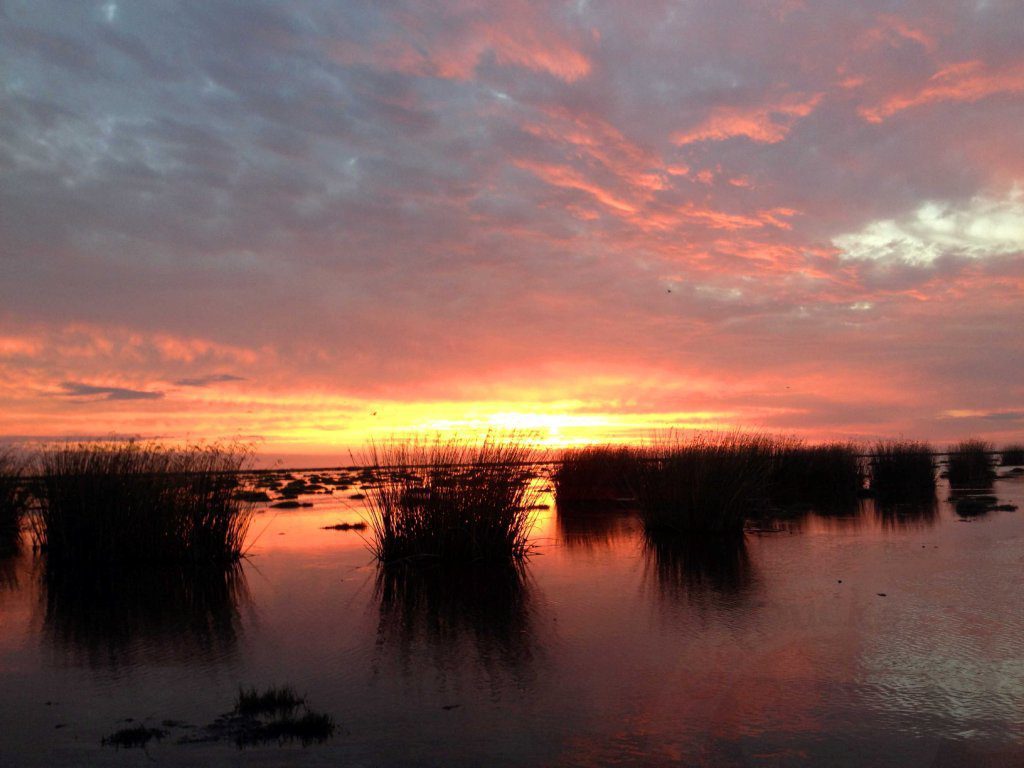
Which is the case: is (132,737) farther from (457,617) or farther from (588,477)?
(588,477)

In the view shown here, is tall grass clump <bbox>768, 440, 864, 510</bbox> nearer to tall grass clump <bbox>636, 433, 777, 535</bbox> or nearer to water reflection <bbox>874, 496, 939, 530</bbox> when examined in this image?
water reflection <bbox>874, 496, 939, 530</bbox>

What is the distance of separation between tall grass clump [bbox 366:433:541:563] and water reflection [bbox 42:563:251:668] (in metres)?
2.03

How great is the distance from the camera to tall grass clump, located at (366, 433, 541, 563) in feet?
34.0

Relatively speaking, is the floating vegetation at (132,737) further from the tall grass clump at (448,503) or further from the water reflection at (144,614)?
the tall grass clump at (448,503)

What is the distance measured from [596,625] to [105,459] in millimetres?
7779

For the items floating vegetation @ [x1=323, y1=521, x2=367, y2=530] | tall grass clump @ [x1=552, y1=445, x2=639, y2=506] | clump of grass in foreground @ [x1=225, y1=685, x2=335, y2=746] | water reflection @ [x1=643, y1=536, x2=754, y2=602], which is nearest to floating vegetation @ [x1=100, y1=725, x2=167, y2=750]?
clump of grass in foreground @ [x1=225, y1=685, x2=335, y2=746]

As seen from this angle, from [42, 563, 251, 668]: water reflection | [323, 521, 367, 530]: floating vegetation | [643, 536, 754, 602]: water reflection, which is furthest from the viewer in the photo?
[323, 521, 367, 530]: floating vegetation

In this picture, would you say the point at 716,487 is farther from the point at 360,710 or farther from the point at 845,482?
the point at 845,482

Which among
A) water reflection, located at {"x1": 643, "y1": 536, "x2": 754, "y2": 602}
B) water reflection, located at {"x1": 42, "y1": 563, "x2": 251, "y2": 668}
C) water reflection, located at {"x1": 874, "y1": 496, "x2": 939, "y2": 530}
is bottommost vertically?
water reflection, located at {"x1": 42, "y1": 563, "x2": 251, "y2": 668}

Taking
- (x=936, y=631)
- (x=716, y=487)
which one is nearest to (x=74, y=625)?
(x=936, y=631)

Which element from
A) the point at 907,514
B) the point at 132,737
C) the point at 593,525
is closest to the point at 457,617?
the point at 132,737

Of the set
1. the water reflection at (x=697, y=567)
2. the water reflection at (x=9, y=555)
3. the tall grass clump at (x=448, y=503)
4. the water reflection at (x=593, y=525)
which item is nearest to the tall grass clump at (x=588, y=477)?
the water reflection at (x=593, y=525)

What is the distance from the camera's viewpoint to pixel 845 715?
4.57 meters

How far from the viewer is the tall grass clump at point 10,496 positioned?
45.9 feet
